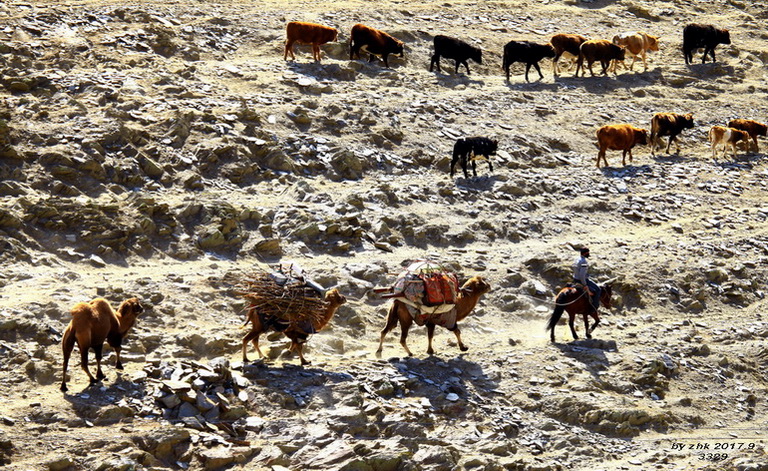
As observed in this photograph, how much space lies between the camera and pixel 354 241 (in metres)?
17.2

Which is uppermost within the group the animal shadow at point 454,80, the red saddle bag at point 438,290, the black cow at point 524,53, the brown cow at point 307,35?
the brown cow at point 307,35

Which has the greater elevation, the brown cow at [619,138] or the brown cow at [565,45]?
the brown cow at [565,45]

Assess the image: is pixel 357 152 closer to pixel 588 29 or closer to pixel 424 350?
pixel 424 350

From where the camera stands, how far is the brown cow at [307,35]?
2327 centimetres

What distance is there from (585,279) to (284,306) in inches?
189

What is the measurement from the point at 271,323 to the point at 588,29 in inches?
738

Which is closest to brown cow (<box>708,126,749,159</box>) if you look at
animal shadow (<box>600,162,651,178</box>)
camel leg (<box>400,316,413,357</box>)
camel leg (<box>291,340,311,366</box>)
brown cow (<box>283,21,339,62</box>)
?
animal shadow (<box>600,162,651,178</box>)

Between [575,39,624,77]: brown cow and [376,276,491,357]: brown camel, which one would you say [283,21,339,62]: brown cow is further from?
[376,276,491,357]: brown camel

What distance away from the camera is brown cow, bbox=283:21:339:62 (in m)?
23.3

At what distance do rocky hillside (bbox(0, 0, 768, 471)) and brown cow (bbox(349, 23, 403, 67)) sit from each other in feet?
1.39

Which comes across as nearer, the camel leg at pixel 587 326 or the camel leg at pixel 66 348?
the camel leg at pixel 66 348

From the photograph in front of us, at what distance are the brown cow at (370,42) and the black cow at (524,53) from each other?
9.49ft

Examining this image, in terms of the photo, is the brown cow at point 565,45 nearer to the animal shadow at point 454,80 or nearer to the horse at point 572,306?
the animal shadow at point 454,80

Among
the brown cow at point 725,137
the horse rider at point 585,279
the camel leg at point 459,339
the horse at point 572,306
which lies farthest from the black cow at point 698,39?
the camel leg at point 459,339
